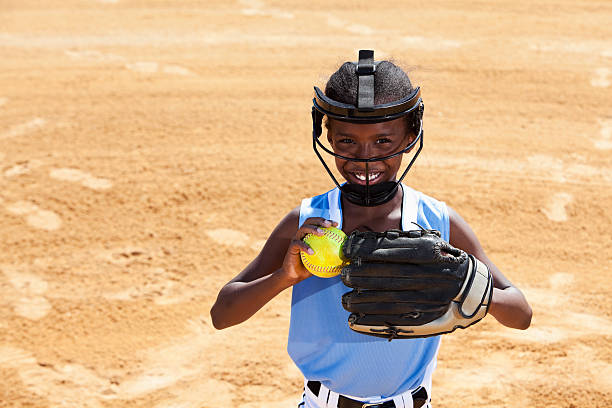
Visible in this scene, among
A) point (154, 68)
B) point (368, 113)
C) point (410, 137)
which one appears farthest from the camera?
point (154, 68)

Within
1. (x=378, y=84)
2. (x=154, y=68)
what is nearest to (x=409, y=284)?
(x=378, y=84)

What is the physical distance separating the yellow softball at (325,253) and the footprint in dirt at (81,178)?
4741 mm

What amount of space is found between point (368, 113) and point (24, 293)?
4.04m

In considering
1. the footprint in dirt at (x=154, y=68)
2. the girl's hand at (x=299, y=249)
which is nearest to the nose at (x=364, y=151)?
the girl's hand at (x=299, y=249)

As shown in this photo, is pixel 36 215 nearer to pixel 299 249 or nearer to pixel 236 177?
pixel 236 177

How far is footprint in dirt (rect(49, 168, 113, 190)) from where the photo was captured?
6.45m

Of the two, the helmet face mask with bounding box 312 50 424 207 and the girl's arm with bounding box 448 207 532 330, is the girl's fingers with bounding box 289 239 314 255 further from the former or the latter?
the girl's arm with bounding box 448 207 532 330

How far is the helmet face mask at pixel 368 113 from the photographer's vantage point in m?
2.21

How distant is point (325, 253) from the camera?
6.78 feet

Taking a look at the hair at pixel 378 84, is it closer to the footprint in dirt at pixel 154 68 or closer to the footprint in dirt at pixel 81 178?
the footprint in dirt at pixel 81 178

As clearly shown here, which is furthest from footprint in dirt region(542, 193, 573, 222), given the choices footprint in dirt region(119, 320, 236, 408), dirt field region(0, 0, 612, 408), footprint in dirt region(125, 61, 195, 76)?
footprint in dirt region(125, 61, 195, 76)

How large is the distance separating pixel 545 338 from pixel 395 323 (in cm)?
301

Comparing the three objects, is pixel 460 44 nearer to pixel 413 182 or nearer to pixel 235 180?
pixel 413 182

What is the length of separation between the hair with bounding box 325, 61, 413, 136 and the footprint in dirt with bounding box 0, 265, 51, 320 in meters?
3.63
